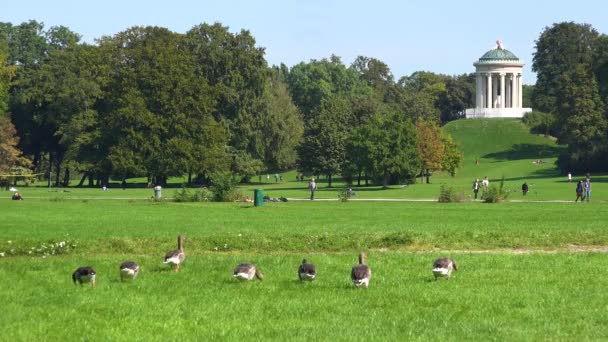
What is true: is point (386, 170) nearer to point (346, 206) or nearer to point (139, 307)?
point (346, 206)

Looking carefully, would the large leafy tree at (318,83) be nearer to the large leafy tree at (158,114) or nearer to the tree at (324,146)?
the tree at (324,146)

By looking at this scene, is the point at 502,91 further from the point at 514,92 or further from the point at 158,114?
the point at 158,114

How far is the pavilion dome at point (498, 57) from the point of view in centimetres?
18425

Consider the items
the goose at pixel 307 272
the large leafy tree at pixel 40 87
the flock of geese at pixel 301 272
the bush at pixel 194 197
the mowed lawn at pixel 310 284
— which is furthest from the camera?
the large leafy tree at pixel 40 87

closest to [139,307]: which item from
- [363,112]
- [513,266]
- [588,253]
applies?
[513,266]

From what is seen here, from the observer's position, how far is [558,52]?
6309 inches

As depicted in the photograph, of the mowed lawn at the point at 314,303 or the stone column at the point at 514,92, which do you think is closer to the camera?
Answer: the mowed lawn at the point at 314,303

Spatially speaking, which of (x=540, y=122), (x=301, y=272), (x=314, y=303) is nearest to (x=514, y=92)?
(x=540, y=122)

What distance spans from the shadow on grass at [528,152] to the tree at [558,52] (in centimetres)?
1083

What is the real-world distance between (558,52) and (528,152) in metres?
22.4

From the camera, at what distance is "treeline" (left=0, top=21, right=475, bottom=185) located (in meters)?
105

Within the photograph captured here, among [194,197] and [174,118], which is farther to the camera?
[174,118]

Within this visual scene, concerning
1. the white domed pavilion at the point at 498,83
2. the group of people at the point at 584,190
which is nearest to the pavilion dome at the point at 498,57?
the white domed pavilion at the point at 498,83

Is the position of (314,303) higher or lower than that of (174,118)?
lower
